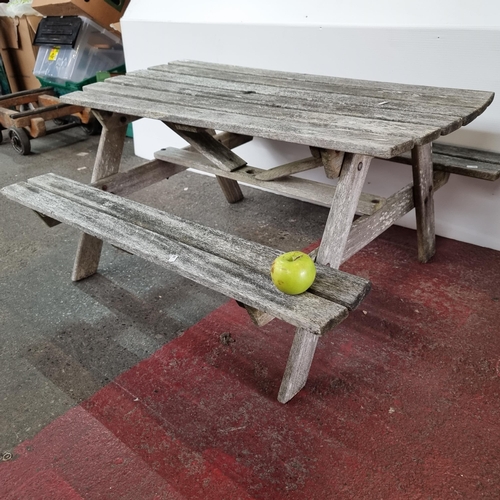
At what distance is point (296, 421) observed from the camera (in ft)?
4.74

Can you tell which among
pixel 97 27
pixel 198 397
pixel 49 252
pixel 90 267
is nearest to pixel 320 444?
pixel 198 397

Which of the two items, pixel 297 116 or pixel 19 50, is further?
pixel 19 50

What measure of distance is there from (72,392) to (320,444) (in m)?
0.80

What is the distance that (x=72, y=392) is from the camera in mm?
1564

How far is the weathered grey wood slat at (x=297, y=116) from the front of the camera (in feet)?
4.27

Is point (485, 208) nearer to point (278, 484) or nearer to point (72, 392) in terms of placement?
point (278, 484)

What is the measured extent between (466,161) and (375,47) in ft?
2.34

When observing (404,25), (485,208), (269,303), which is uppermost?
(404,25)

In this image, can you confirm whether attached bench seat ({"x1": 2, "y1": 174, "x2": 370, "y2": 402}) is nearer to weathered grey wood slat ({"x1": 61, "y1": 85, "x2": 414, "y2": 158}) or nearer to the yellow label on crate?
weathered grey wood slat ({"x1": 61, "y1": 85, "x2": 414, "y2": 158})

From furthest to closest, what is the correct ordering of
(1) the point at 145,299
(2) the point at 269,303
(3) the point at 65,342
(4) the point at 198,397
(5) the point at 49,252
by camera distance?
(5) the point at 49,252
(1) the point at 145,299
(3) the point at 65,342
(4) the point at 198,397
(2) the point at 269,303

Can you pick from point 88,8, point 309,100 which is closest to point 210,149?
point 309,100

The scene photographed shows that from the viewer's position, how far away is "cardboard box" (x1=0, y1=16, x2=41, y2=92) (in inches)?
183

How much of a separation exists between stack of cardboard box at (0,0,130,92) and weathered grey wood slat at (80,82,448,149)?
2413mm

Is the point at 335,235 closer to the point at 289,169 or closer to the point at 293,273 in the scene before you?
the point at 293,273
